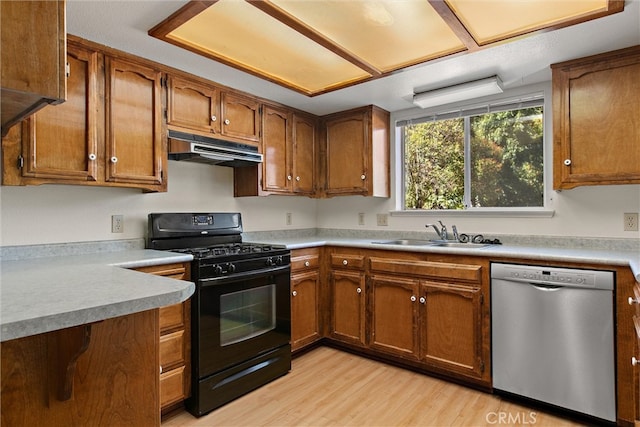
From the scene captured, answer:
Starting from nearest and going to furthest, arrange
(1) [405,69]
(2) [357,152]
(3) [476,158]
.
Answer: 1. (1) [405,69]
2. (3) [476,158]
3. (2) [357,152]

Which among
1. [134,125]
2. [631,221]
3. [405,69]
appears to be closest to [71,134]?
[134,125]

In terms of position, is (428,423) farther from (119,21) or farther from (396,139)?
(119,21)

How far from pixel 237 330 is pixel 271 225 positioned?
51.7 inches

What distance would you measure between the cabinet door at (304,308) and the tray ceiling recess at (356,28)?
167 cm

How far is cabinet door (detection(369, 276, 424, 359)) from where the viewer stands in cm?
273

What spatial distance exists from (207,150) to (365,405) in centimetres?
197

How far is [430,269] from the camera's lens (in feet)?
8.64

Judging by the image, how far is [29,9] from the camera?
33.8 inches

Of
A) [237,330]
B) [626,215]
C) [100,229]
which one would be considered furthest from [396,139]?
[100,229]

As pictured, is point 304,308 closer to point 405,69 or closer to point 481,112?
point 405,69

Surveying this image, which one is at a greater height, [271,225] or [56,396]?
[271,225]

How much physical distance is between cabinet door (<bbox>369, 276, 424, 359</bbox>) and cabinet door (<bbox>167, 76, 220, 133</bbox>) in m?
1.76

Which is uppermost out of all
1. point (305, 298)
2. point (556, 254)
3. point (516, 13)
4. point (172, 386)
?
point (516, 13)

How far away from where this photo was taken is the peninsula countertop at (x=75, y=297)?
0.74 m
